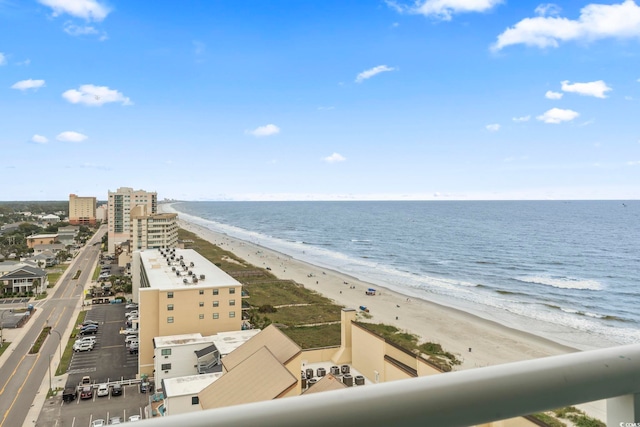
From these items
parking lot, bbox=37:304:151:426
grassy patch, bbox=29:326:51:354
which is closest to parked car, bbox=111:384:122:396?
parking lot, bbox=37:304:151:426

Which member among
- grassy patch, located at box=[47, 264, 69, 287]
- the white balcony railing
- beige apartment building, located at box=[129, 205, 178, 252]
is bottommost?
grassy patch, located at box=[47, 264, 69, 287]

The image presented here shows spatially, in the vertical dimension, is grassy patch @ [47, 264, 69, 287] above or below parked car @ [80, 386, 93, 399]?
above

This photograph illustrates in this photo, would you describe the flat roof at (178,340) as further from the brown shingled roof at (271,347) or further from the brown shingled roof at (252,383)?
the brown shingled roof at (252,383)

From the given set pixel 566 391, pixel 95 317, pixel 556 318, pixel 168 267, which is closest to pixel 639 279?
pixel 556 318

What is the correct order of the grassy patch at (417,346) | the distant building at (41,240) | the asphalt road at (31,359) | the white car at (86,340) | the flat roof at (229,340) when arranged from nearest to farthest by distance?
the asphalt road at (31,359) → the flat roof at (229,340) → the grassy patch at (417,346) → the white car at (86,340) → the distant building at (41,240)

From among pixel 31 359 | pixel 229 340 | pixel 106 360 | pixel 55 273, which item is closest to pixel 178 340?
pixel 229 340

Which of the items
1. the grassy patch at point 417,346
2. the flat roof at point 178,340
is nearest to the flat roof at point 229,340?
the flat roof at point 178,340

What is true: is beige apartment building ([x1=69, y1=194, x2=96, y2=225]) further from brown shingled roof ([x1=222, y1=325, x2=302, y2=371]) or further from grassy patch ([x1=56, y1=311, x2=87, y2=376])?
brown shingled roof ([x1=222, y1=325, x2=302, y2=371])
